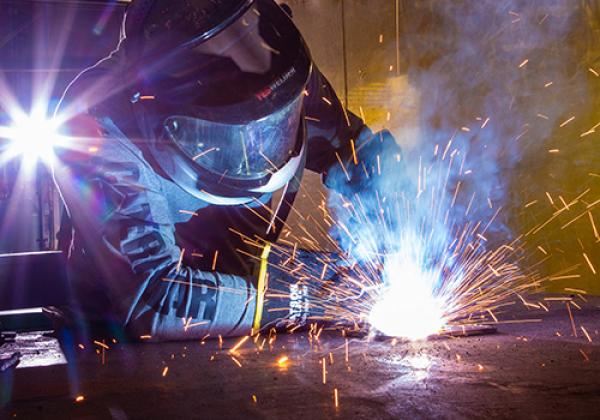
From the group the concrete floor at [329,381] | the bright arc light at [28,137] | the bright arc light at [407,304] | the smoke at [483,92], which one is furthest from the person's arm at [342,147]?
the bright arc light at [28,137]

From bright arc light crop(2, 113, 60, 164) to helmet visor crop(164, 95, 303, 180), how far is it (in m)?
2.51

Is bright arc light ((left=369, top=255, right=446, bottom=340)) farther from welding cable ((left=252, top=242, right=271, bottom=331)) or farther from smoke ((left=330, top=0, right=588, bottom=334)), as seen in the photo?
smoke ((left=330, top=0, right=588, bottom=334))

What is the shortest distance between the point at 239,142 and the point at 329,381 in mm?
1124

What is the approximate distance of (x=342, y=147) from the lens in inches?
140

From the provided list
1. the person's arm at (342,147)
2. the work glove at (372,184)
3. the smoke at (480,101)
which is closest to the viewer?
the work glove at (372,184)

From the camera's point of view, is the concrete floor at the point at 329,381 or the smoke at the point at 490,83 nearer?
the concrete floor at the point at 329,381

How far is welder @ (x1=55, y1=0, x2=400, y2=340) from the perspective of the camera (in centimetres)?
252

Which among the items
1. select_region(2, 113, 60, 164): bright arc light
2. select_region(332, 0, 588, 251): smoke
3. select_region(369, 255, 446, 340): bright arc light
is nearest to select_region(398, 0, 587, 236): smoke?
Answer: select_region(332, 0, 588, 251): smoke

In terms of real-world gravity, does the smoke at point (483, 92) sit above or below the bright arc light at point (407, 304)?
above

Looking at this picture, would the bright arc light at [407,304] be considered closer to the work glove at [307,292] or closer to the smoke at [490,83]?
the work glove at [307,292]

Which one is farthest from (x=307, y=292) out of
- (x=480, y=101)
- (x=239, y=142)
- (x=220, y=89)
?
(x=480, y=101)

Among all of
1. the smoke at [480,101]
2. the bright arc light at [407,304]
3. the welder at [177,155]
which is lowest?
the bright arc light at [407,304]

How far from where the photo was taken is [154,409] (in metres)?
1.61

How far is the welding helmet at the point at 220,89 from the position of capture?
2561 mm
